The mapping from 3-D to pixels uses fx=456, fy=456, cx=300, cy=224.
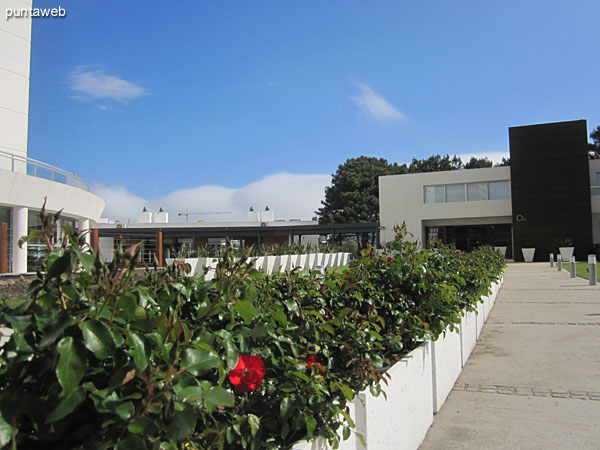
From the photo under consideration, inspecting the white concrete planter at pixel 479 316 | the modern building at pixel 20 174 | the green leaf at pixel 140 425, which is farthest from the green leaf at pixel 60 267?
the modern building at pixel 20 174

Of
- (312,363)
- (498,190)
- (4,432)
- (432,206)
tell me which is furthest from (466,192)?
(4,432)

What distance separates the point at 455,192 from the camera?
33.8m

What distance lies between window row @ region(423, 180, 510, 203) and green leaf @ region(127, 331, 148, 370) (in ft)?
113

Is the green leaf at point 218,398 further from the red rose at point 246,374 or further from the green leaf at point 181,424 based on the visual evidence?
the red rose at point 246,374

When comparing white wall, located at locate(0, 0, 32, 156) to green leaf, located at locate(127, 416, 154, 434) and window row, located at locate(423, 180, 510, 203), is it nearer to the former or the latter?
green leaf, located at locate(127, 416, 154, 434)

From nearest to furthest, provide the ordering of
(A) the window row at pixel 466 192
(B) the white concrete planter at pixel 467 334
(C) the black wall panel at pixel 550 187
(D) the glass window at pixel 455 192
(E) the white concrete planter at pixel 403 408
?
(E) the white concrete planter at pixel 403 408 → (B) the white concrete planter at pixel 467 334 → (C) the black wall panel at pixel 550 187 → (A) the window row at pixel 466 192 → (D) the glass window at pixel 455 192

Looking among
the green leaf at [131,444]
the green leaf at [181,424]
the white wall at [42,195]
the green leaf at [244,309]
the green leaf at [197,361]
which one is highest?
the white wall at [42,195]

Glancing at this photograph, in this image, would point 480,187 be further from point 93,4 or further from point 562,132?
point 93,4

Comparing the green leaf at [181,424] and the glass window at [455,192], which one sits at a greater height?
the glass window at [455,192]

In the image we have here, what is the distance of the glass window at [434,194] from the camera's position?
112ft

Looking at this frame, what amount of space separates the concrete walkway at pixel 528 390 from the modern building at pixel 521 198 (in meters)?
24.3

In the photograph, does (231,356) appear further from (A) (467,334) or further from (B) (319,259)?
(B) (319,259)

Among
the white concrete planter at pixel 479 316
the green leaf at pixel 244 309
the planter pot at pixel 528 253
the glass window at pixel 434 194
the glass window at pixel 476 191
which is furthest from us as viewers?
the glass window at pixel 434 194

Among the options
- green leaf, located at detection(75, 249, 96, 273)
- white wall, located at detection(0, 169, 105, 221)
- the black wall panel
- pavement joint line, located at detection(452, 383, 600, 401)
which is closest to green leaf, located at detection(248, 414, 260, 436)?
green leaf, located at detection(75, 249, 96, 273)
